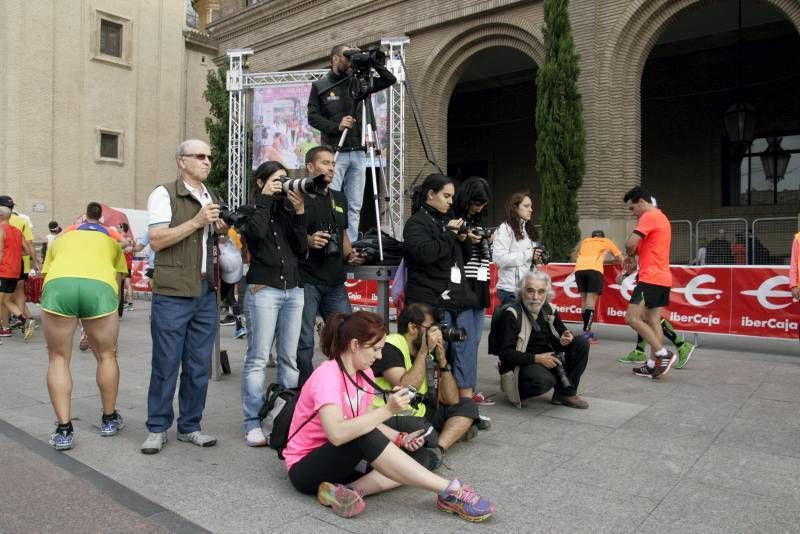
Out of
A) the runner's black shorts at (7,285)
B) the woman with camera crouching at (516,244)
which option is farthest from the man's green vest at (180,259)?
the runner's black shorts at (7,285)

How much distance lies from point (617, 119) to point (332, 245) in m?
10.9

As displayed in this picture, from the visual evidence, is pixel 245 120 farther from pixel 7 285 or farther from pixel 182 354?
pixel 182 354

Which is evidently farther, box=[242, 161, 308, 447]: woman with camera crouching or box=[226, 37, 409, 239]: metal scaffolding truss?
box=[226, 37, 409, 239]: metal scaffolding truss

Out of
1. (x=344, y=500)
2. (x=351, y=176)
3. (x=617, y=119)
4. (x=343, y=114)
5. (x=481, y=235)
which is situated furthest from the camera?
(x=617, y=119)

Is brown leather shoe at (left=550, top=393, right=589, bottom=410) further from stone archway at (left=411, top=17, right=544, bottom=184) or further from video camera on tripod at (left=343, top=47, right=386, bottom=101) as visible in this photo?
stone archway at (left=411, top=17, right=544, bottom=184)

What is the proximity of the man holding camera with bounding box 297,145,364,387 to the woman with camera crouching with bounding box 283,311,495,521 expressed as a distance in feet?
4.88

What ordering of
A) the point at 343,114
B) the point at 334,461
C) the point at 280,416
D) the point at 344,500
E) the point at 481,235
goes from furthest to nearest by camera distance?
the point at 343,114 → the point at 481,235 → the point at 280,416 → the point at 334,461 → the point at 344,500

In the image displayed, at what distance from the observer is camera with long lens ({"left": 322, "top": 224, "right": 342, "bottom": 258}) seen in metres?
4.82

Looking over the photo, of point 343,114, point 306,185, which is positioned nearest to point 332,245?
point 306,185

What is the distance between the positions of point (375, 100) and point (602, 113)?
20.7ft

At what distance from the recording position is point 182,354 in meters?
4.50

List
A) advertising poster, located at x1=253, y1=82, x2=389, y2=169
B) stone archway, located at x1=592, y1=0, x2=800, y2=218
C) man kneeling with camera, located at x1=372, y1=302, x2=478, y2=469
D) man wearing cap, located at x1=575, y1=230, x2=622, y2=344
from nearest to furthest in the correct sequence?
man kneeling with camera, located at x1=372, y1=302, x2=478, y2=469 → man wearing cap, located at x1=575, y1=230, x2=622, y2=344 → stone archway, located at x1=592, y1=0, x2=800, y2=218 → advertising poster, located at x1=253, y1=82, x2=389, y2=169

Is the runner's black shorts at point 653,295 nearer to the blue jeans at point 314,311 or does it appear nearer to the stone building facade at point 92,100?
the blue jeans at point 314,311

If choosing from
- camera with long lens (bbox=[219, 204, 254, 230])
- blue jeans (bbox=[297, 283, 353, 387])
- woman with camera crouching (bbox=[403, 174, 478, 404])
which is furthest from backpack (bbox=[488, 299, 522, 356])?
camera with long lens (bbox=[219, 204, 254, 230])
